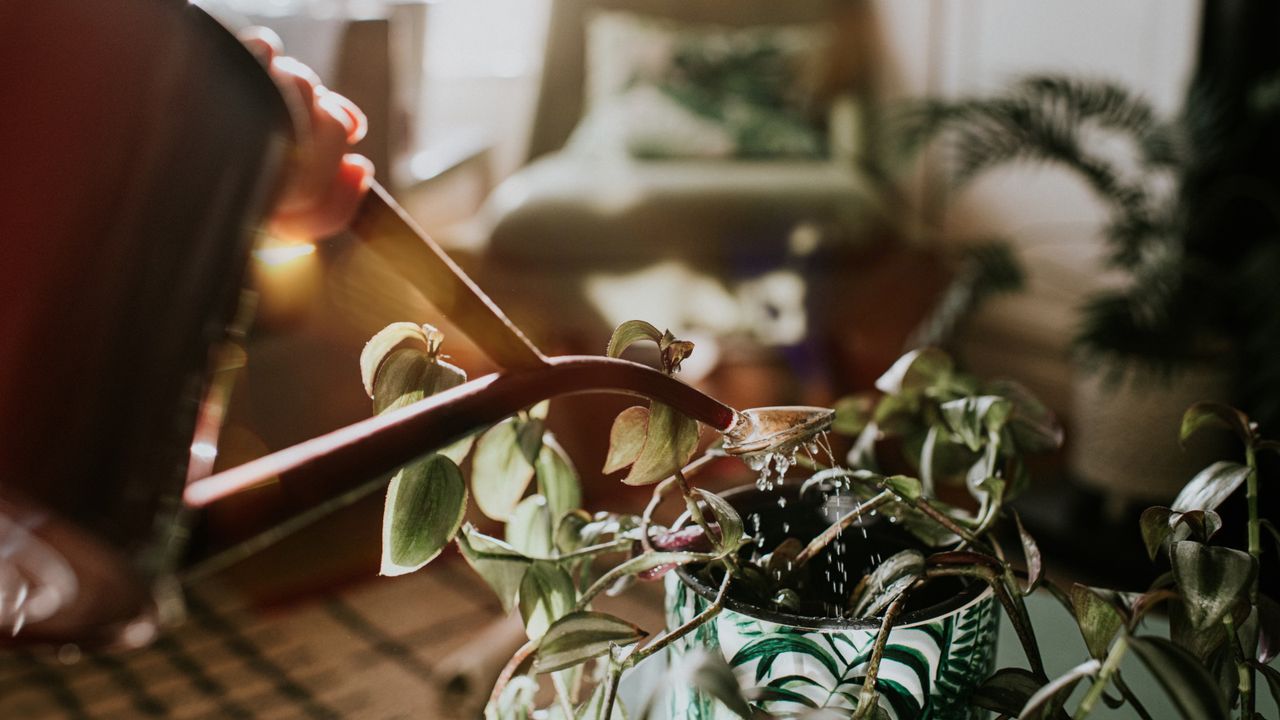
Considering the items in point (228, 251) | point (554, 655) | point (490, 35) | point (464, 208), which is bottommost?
point (464, 208)

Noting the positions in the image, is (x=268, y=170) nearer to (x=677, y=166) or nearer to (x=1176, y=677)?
(x=1176, y=677)

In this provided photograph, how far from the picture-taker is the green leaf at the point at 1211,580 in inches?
14.3

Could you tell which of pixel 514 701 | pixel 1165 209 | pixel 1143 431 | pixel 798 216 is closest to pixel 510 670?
pixel 514 701

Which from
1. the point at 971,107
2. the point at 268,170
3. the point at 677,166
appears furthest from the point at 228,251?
the point at 677,166

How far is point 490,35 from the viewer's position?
3.85 m

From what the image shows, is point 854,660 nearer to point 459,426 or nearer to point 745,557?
point 745,557

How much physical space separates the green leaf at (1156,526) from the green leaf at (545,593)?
252 mm

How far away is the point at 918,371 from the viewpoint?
562 mm

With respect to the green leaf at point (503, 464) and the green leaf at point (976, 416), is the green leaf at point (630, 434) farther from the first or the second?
the green leaf at point (976, 416)

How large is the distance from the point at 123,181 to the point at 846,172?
109 inches

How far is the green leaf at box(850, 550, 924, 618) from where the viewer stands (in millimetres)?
392

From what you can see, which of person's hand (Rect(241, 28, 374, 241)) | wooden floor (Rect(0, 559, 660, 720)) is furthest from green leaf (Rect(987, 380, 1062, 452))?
wooden floor (Rect(0, 559, 660, 720))

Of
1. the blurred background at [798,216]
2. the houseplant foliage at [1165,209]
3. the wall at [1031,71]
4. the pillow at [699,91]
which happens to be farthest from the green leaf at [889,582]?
the pillow at [699,91]

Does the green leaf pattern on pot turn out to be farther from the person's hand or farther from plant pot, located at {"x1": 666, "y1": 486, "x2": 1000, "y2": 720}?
the person's hand
